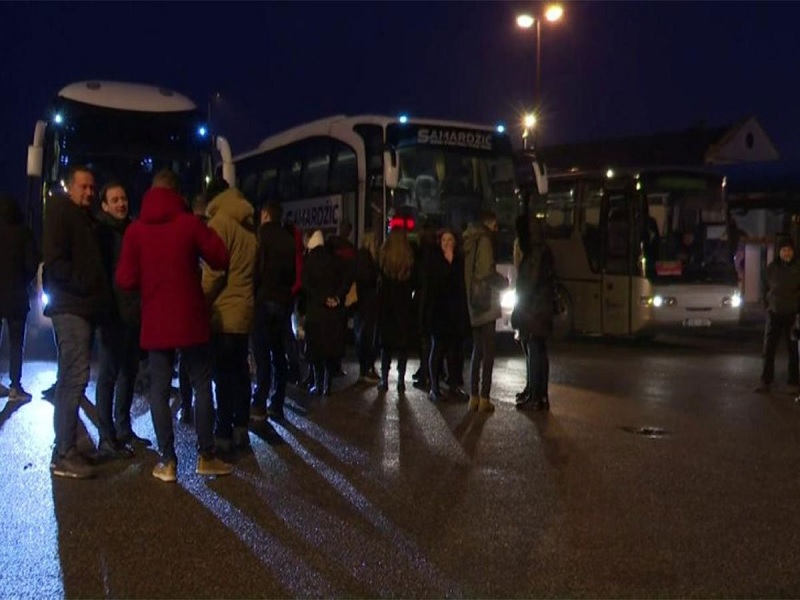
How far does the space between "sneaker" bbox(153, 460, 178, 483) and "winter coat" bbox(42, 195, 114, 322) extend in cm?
113

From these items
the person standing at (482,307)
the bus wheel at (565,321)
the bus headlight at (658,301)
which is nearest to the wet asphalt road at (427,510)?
the person standing at (482,307)

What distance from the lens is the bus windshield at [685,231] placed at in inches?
728

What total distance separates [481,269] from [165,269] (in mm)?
4131

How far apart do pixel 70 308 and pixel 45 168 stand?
915 centimetres

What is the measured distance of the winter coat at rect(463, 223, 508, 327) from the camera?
1041 centimetres

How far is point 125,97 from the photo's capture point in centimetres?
1638

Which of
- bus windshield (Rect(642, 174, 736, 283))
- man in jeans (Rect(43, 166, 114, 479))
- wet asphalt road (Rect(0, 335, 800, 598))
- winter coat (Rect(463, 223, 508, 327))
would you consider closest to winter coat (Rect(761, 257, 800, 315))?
wet asphalt road (Rect(0, 335, 800, 598))

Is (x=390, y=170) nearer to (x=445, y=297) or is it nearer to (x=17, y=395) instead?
(x=445, y=297)

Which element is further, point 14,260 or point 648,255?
point 648,255

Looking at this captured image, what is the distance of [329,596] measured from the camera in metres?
5.25

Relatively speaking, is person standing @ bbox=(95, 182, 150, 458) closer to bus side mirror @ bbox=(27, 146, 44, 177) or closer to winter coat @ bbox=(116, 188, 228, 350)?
winter coat @ bbox=(116, 188, 228, 350)

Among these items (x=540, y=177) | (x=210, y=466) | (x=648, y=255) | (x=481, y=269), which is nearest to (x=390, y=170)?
(x=540, y=177)

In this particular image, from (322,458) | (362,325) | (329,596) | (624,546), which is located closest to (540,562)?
(624,546)

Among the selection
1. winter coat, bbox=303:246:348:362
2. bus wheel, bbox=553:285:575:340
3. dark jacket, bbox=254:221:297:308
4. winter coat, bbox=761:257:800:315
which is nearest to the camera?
dark jacket, bbox=254:221:297:308
